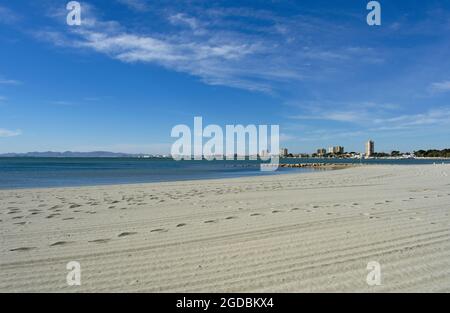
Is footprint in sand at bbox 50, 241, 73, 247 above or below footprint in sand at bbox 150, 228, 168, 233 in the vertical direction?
below

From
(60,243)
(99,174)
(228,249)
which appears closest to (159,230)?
(60,243)

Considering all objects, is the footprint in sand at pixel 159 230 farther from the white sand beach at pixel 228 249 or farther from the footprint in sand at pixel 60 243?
the footprint in sand at pixel 60 243

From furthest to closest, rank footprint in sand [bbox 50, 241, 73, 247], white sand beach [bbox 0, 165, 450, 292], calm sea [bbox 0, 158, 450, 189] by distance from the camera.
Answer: calm sea [bbox 0, 158, 450, 189] < footprint in sand [bbox 50, 241, 73, 247] < white sand beach [bbox 0, 165, 450, 292]

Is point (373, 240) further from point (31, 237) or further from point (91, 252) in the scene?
point (31, 237)

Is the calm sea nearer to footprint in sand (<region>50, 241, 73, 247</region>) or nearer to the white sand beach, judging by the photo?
the white sand beach

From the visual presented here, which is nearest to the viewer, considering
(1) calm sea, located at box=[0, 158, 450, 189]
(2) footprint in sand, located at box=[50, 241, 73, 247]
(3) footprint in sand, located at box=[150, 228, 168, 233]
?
(2) footprint in sand, located at box=[50, 241, 73, 247]

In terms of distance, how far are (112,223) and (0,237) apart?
79.7 inches

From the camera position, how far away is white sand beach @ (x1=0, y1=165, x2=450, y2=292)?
154 inches

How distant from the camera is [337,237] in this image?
5.83 metres

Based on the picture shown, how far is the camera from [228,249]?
5.21 meters

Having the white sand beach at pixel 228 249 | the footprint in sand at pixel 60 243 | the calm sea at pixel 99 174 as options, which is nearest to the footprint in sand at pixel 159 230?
the white sand beach at pixel 228 249

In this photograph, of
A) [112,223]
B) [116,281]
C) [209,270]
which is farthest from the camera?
[112,223]

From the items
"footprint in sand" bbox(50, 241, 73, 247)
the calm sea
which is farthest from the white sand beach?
the calm sea
